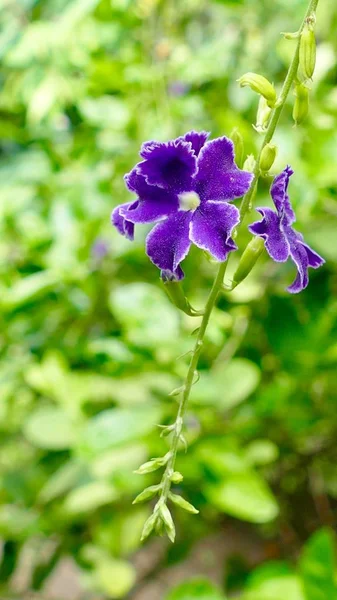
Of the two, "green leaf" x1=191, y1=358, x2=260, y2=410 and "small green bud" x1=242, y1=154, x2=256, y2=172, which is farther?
"green leaf" x1=191, y1=358, x2=260, y2=410

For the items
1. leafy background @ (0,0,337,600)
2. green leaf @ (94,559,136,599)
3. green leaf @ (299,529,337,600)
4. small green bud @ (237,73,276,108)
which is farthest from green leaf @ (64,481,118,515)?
small green bud @ (237,73,276,108)

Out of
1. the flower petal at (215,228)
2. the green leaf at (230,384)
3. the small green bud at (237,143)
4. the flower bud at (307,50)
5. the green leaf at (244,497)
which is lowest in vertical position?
the green leaf at (244,497)

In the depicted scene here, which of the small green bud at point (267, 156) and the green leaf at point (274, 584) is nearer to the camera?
the small green bud at point (267, 156)

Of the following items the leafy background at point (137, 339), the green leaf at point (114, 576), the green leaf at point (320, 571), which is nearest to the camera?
the green leaf at point (320, 571)

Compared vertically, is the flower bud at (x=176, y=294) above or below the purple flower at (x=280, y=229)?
below

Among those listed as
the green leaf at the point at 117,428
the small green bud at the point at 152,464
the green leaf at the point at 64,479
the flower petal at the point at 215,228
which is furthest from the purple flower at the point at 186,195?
the green leaf at the point at 64,479

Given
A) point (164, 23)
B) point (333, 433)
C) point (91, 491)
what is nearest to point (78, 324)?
point (91, 491)

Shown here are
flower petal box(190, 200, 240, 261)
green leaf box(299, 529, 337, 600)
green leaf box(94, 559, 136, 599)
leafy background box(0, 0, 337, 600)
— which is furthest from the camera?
green leaf box(94, 559, 136, 599)

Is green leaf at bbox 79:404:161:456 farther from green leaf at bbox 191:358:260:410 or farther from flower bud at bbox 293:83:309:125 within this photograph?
flower bud at bbox 293:83:309:125

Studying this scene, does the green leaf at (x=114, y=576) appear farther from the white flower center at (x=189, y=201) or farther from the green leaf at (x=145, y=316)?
the white flower center at (x=189, y=201)
